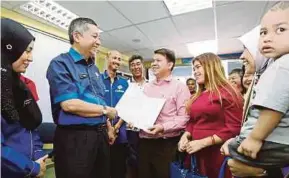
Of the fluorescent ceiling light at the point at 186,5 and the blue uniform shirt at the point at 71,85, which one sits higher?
the fluorescent ceiling light at the point at 186,5

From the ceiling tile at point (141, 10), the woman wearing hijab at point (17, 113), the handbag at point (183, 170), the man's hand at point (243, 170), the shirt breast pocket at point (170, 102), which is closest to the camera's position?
the man's hand at point (243, 170)

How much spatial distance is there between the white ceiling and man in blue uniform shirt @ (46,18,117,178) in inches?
76.7

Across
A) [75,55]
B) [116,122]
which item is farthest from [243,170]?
[116,122]

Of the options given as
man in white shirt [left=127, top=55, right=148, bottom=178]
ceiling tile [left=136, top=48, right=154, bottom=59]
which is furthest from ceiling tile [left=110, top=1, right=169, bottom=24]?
ceiling tile [left=136, top=48, right=154, bottom=59]

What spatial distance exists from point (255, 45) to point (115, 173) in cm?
190

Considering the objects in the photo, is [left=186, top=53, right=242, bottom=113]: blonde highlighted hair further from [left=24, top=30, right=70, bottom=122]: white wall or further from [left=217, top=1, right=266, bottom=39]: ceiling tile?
[left=24, top=30, right=70, bottom=122]: white wall

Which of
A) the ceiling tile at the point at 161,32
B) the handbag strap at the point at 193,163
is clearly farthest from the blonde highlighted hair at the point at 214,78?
the ceiling tile at the point at 161,32

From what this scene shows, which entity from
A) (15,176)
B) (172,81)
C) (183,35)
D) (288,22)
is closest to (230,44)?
(183,35)

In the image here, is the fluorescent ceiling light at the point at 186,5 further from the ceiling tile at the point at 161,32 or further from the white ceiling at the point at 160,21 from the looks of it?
the ceiling tile at the point at 161,32

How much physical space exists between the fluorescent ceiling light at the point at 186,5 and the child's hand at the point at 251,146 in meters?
2.72

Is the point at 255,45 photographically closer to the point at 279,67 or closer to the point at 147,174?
the point at 279,67

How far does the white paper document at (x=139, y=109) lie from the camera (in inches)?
61.8

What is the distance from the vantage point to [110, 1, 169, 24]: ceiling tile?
300cm

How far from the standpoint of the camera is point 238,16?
353 cm
